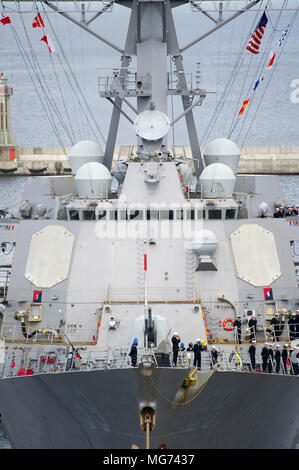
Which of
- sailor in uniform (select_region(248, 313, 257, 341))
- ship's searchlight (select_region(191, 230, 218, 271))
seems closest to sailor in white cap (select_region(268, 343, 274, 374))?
sailor in uniform (select_region(248, 313, 257, 341))

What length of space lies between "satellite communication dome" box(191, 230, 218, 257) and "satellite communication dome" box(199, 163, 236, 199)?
8.86 feet

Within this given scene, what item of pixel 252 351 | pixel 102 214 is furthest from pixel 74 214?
pixel 252 351

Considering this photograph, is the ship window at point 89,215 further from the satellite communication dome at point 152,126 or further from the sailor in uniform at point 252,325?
the sailor in uniform at point 252,325

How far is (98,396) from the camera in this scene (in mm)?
14508

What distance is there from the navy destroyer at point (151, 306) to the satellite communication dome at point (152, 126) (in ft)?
0.17

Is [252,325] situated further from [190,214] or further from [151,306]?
[190,214]

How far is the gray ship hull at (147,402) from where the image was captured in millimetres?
14188

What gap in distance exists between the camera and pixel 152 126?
20875mm

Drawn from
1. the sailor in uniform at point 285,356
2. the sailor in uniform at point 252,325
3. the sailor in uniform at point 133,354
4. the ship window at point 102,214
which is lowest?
the sailor in uniform at point 133,354

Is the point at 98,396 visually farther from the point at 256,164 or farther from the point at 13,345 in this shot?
the point at 256,164

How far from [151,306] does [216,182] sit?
15.9 feet

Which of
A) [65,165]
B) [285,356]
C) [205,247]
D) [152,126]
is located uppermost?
[65,165]

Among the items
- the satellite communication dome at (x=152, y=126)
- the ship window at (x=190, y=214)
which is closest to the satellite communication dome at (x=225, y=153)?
the satellite communication dome at (x=152, y=126)

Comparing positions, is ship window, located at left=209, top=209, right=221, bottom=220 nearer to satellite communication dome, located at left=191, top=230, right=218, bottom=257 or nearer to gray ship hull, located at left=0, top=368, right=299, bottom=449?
satellite communication dome, located at left=191, top=230, right=218, bottom=257
